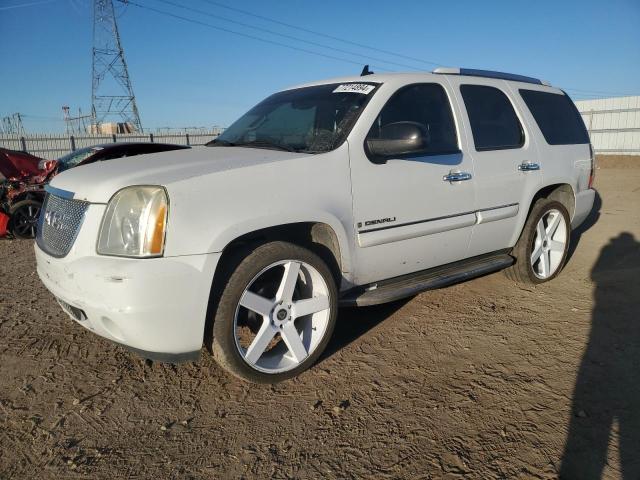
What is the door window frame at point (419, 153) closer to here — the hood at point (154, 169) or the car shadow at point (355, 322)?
the hood at point (154, 169)

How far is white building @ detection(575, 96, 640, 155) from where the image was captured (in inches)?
812

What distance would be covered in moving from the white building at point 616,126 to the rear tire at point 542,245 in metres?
19.0

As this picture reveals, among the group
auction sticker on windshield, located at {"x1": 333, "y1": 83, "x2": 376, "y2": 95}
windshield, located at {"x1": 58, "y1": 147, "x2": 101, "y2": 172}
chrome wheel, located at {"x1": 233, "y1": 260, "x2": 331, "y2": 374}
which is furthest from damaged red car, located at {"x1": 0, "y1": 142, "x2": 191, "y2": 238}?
chrome wheel, located at {"x1": 233, "y1": 260, "x2": 331, "y2": 374}

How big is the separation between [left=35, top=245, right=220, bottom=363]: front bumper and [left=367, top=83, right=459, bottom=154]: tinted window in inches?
68.3

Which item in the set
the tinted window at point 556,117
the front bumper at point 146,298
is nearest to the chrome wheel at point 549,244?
the tinted window at point 556,117

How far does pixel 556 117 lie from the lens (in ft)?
16.0

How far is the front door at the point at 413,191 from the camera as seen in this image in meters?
3.09

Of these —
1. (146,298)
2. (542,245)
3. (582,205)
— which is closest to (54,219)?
(146,298)

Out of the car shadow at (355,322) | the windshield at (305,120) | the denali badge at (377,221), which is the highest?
the windshield at (305,120)

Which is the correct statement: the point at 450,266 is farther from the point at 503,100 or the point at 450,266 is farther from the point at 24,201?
the point at 24,201

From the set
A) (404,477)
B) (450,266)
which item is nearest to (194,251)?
(404,477)

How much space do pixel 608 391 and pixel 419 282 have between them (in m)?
1.33

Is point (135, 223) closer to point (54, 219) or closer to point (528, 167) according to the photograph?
point (54, 219)

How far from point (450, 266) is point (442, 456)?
189cm
